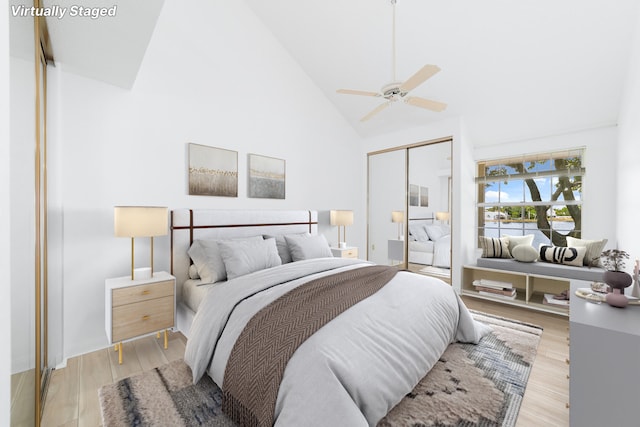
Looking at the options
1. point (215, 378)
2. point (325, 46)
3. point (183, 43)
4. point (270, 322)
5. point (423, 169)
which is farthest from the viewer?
point (423, 169)

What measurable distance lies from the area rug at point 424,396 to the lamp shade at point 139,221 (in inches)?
41.3

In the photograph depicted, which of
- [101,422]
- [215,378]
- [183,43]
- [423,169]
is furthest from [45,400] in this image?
[423,169]

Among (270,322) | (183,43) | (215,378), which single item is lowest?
(215,378)

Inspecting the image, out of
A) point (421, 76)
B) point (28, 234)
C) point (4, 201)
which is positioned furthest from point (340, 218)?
point (4, 201)

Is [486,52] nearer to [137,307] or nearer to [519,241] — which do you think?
[519,241]

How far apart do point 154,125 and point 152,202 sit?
2.48ft

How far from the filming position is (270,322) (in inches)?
61.9

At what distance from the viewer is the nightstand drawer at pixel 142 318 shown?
2180 millimetres

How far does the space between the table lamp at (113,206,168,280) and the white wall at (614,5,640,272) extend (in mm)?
3574

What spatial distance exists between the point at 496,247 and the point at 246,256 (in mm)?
3202

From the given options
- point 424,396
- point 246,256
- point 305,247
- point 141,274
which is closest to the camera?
point 424,396

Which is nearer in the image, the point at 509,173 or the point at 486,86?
the point at 486,86

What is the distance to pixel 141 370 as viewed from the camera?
6.98ft

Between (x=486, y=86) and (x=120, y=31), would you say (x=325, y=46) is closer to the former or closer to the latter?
(x=486, y=86)
